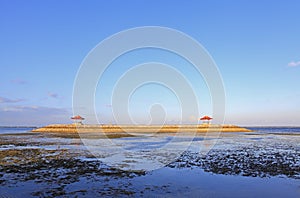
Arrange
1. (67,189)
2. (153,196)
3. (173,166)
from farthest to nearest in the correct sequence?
(173,166)
(67,189)
(153,196)

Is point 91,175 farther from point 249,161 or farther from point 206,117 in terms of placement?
point 206,117

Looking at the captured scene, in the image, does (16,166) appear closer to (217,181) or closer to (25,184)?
(25,184)

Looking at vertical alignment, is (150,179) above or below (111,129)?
below

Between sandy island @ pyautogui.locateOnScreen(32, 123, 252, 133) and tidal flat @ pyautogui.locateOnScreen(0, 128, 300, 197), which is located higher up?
sandy island @ pyautogui.locateOnScreen(32, 123, 252, 133)

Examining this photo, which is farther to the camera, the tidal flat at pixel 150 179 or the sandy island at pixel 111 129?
the sandy island at pixel 111 129

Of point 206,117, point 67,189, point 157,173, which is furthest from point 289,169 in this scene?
point 206,117

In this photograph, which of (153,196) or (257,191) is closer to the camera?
(153,196)

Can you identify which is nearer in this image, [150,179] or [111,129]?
[150,179]

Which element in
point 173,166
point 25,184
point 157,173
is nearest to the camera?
point 25,184

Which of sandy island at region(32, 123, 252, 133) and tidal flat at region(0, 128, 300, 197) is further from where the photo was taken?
sandy island at region(32, 123, 252, 133)

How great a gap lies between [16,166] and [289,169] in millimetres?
18083

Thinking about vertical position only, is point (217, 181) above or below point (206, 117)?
below

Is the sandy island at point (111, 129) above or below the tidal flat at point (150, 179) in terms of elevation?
above

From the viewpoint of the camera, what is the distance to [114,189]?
11641 millimetres
